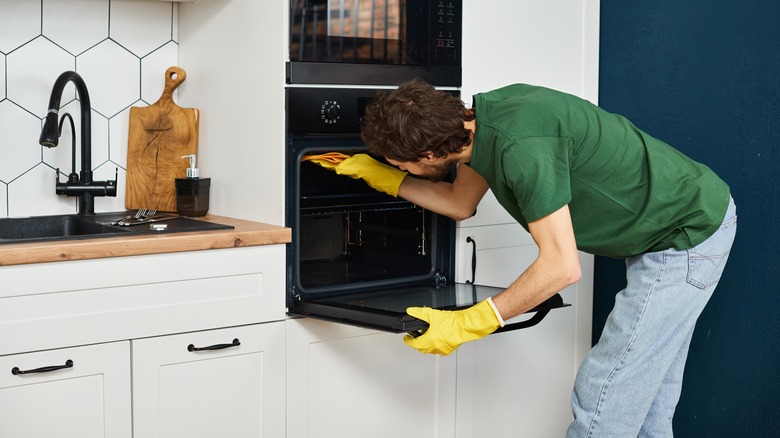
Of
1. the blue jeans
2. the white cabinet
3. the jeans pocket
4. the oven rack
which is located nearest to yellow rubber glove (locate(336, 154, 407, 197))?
the oven rack

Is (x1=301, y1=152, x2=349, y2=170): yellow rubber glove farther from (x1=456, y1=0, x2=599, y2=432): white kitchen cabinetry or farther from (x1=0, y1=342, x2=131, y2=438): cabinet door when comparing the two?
(x1=0, y1=342, x2=131, y2=438): cabinet door

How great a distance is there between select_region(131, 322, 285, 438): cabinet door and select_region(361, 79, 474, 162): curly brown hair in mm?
578

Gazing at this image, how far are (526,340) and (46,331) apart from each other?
141 centimetres

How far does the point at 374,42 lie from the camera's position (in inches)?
92.3

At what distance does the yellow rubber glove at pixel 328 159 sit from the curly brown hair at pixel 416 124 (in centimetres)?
29

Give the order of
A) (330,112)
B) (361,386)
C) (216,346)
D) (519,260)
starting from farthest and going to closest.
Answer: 1. (519,260)
2. (361,386)
3. (330,112)
4. (216,346)

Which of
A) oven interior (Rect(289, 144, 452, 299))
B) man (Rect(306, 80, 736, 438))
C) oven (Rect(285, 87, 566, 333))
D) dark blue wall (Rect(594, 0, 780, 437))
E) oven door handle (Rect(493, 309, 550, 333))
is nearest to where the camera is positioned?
man (Rect(306, 80, 736, 438))

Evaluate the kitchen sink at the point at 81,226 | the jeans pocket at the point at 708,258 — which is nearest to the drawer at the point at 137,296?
the kitchen sink at the point at 81,226

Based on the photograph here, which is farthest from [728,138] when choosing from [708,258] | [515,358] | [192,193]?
[192,193]

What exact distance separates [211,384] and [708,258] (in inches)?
46.8

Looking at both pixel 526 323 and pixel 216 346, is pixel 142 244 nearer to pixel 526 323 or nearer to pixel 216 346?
pixel 216 346

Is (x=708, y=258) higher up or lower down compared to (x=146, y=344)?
higher up

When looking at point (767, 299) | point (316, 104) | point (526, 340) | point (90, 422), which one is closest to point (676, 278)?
point (767, 299)

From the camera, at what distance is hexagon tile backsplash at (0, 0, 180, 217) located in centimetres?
244
